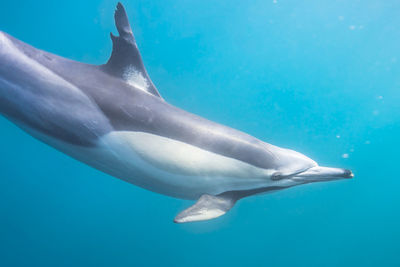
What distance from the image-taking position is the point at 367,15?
1487 cm

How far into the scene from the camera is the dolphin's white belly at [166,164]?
269 cm

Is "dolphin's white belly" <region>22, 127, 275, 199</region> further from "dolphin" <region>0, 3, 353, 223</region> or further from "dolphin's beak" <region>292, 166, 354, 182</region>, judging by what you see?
"dolphin's beak" <region>292, 166, 354, 182</region>

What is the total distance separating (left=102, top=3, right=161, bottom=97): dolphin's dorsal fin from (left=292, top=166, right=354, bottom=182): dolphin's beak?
1915 mm

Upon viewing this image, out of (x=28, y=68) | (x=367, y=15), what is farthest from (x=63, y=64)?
(x=367, y=15)

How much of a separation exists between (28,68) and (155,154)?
1421 millimetres

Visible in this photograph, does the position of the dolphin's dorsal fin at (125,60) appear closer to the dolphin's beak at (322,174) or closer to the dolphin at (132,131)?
the dolphin at (132,131)

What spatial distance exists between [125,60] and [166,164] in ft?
3.77

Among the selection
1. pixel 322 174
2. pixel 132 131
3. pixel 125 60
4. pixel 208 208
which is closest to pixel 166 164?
pixel 132 131

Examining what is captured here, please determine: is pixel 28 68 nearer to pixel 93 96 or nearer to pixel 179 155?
pixel 93 96

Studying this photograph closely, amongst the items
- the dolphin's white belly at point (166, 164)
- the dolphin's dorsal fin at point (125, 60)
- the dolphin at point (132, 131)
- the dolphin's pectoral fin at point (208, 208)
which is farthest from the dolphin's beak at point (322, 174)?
the dolphin's dorsal fin at point (125, 60)

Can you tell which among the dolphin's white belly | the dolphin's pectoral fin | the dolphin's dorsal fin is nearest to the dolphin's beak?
the dolphin's white belly

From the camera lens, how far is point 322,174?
294 cm

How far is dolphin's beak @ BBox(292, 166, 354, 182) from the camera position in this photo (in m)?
2.92

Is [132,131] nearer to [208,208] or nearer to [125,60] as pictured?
[125,60]
